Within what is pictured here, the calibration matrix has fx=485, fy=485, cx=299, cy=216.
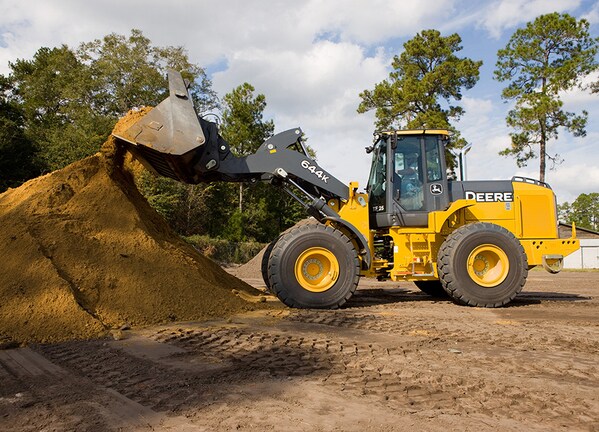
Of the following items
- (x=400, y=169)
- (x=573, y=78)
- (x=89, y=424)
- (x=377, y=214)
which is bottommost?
(x=89, y=424)

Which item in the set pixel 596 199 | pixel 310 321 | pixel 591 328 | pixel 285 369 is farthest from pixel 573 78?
pixel 596 199

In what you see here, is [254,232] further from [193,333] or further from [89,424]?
[89,424]

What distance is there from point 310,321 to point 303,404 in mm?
3086

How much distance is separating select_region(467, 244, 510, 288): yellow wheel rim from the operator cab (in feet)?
3.29

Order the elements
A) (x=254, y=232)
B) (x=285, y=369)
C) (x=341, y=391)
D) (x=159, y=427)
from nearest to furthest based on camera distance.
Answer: (x=159, y=427) < (x=341, y=391) < (x=285, y=369) < (x=254, y=232)

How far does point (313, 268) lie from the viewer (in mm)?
7805

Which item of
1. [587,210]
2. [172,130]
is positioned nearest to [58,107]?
[172,130]

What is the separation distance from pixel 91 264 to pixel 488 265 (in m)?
6.34

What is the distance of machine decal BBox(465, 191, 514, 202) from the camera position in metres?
8.96

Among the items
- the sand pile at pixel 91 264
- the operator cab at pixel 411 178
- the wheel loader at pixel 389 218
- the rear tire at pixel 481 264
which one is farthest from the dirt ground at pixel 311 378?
the operator cab at pixel 411 178

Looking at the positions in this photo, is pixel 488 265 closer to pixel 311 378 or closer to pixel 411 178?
pixel 411 178

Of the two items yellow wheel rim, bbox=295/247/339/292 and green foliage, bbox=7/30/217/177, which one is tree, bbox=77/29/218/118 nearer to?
green foliage, bbox=7/30/217/177

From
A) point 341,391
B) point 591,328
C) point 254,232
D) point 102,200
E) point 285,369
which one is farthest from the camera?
point 254,232

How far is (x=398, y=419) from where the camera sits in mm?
3059
